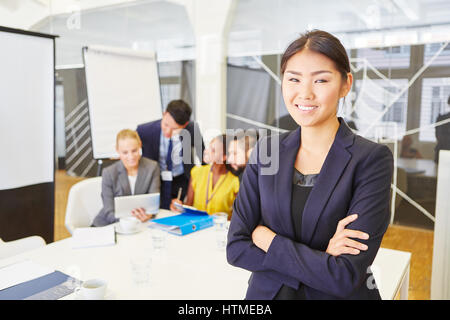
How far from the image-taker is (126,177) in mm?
2486

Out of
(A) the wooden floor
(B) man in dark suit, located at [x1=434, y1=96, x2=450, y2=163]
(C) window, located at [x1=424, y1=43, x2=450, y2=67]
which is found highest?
(C) window, located at [x1=424, y1=43, x2=450, y2=67]

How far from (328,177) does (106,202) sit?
191 centimetres

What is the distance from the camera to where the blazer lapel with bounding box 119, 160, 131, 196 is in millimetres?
2461

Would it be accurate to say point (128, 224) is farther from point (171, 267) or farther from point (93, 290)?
point (93, 290)

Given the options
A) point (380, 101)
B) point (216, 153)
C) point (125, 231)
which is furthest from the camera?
point (380, 101)

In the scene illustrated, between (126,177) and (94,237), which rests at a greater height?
(126,177)

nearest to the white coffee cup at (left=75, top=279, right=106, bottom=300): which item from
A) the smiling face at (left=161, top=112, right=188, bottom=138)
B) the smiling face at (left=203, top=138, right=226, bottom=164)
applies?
the smiling face at (left=203, top=138, right=226, bottom=164)

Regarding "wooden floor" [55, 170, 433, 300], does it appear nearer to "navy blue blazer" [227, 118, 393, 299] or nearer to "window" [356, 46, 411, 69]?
"window" [356, 46, 411, 69]

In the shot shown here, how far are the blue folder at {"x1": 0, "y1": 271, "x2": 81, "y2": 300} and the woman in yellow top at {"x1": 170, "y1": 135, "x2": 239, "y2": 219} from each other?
43.2 inches

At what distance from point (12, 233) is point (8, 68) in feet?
4.28

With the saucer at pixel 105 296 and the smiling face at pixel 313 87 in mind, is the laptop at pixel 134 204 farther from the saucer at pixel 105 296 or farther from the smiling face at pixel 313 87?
the smiling face at pixel 313 87

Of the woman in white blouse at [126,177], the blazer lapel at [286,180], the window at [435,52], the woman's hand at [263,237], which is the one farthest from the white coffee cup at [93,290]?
the window at [435,52]

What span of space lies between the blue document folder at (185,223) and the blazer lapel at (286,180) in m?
1.26

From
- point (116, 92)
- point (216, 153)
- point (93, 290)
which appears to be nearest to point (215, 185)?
point (216, 153)
